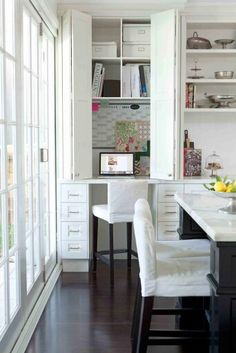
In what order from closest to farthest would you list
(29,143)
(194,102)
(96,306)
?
(29,143)
(96,306)
(194,102)

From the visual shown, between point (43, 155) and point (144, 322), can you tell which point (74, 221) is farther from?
point (144, 322)

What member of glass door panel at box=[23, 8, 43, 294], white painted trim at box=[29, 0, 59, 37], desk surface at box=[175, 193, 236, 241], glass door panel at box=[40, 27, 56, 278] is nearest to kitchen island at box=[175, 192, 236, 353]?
desk surface at box=[175, 193, 236, 241]

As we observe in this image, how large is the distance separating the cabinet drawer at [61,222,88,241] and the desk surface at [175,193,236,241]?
150cm

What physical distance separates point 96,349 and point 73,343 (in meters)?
0.17

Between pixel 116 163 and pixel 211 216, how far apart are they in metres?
2.46

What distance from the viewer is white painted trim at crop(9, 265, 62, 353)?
273cm

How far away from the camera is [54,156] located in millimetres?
4375

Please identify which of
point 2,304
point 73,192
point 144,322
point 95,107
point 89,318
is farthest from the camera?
point 95,107

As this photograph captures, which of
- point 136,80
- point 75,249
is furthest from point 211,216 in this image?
point 136,80

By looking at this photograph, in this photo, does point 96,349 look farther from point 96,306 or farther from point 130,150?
point 130,150

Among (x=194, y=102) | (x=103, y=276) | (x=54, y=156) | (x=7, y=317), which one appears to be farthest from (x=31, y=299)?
Answer: (x=194, y=102)

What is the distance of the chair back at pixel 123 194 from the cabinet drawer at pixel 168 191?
354mm

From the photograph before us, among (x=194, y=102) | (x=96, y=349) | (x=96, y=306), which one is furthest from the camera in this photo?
(x=194, y=102)

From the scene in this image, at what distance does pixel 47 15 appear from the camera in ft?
12.2
